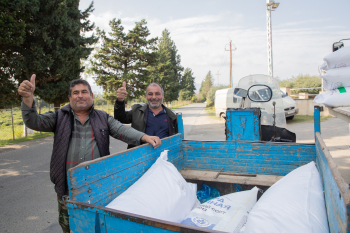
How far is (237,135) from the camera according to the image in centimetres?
473

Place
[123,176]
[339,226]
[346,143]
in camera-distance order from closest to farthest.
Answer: [339,226], [123,176], [346,143]

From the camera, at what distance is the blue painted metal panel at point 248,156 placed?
2.77 metres

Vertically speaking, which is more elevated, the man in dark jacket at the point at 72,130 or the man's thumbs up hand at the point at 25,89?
the man's thumbs up hand at the point at 25,89

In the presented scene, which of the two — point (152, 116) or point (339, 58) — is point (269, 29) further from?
point (152, 116)

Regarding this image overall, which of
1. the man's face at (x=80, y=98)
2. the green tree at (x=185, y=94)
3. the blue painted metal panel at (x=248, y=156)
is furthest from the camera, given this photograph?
the green tree at (x=185, y=94)

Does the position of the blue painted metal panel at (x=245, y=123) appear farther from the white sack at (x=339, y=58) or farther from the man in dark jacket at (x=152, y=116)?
the man in dark jacket at (x=152, y=116)

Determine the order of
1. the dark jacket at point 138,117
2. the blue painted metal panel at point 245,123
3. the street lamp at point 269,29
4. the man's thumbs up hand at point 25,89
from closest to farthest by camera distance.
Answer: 1. the man's thumbs up hand at point 25,89
2. the dark jacket at point 138,117
3. the blue painted metal panel at point 245,123
4. the street lamp at point 269,29

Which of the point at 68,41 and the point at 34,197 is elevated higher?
the point at 68,41

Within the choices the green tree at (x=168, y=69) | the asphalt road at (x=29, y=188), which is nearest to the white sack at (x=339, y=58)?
the asphalt road at (x=29, y=188)

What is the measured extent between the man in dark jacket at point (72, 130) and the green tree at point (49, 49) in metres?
10.1

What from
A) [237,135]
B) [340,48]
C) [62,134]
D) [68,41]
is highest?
[68,41]

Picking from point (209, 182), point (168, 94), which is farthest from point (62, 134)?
point (168, 94)

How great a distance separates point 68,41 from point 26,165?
906 cm

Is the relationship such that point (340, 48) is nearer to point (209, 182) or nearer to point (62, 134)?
point (209, 182)
